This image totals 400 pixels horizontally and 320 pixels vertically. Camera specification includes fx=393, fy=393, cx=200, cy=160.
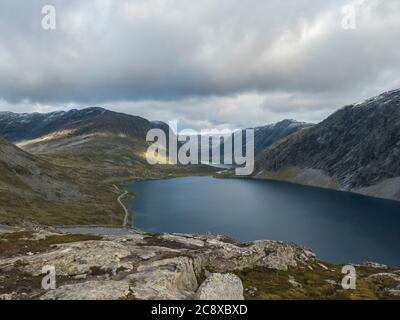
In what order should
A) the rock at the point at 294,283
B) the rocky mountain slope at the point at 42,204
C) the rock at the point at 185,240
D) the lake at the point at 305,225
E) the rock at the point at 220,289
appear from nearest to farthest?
the rock at the point at 220,289
the rock at the point at 294,283
the rock at the point at 185,240
the lake at the point at 305,225
the rocky mountain slope at the point at 42,204

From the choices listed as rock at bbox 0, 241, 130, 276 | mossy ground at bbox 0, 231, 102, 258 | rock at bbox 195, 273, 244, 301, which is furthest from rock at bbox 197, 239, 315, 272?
mossy ground at bbox 0, 231, 102, 258

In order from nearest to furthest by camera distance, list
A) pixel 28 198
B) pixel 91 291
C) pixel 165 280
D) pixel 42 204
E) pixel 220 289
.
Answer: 1. pixel 91 291
2. pixel 165 280
3. pixel 220 289
4. pixel 42 204
5. pixel 28 198

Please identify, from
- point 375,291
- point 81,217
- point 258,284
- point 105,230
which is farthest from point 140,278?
point 81,217

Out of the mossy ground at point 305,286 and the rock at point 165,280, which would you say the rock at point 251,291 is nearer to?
the mossy ground at point 305,286

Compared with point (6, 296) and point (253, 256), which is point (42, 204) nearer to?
point (253, 256)

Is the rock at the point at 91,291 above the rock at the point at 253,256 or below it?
above

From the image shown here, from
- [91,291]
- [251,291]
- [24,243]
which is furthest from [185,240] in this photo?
[91,291]

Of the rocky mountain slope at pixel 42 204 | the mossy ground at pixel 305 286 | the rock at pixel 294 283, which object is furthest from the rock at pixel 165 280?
the rocky mountain slope at pixel 42 204
